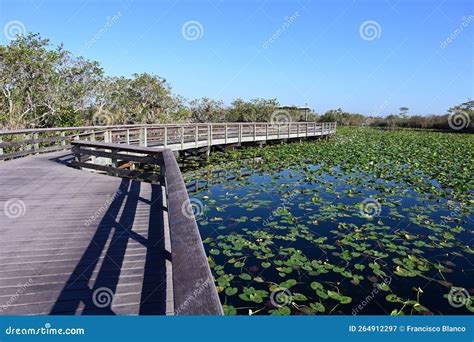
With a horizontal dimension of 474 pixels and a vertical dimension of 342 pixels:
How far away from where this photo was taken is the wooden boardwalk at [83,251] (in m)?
2.46

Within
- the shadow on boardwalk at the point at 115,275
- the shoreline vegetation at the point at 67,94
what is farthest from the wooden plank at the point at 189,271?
the shoreline vegetation at the point at 67,94

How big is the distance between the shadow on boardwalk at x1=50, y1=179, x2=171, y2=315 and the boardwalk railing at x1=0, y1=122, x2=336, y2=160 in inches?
250

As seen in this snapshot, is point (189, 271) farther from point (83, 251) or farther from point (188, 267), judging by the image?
point (83, 251)

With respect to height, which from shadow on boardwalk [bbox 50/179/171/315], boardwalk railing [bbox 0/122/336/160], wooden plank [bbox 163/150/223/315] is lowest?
shadow on boardwalk [bbox 50/179/171/315]

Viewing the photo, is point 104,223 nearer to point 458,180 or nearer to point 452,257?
point 452,257

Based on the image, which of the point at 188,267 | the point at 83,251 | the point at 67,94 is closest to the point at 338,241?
the point at 83,251

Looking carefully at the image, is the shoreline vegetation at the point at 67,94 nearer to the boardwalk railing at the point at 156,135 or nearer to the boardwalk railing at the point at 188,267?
the boardwalk railing at the point at 156,135

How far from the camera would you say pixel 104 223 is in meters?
4.12

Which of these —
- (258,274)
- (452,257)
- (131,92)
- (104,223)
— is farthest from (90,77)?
(452,257)

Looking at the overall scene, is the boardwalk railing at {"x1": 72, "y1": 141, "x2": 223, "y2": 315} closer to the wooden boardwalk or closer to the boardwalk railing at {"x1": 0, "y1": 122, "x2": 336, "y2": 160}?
the wooden boardwalk

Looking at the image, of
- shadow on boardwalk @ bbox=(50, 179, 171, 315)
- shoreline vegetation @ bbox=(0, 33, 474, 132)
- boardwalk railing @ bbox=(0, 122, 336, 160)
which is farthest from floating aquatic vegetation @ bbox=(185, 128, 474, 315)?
shoreline vegetation @ bbox=(0, 33, 474, 132)

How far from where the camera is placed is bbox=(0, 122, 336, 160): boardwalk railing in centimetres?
1005

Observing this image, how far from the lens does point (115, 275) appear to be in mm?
2840

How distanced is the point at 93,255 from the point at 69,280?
49 centimetres
